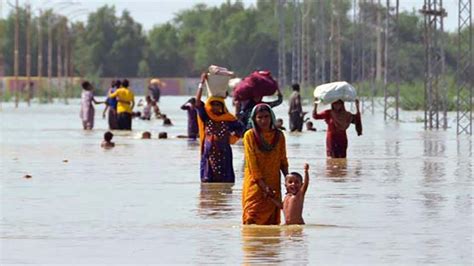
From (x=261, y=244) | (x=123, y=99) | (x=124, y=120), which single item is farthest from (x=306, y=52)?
(x=261, y=244)

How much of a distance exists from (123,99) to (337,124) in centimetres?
1435

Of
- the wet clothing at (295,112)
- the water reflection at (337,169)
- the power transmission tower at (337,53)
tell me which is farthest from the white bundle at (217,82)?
the power transmission tower at (337,53)

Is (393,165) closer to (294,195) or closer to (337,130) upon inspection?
(337,130)

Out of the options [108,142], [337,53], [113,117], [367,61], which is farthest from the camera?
[367,61]

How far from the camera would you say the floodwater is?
12.5 meters

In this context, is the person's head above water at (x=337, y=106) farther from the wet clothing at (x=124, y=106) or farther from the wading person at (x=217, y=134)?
the wet clothing at (x=124, y=106)

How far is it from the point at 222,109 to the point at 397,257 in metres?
7.83

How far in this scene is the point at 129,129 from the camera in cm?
4088

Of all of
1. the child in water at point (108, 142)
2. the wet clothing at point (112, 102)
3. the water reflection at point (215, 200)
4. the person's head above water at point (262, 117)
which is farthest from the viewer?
the wet clothing at point (112, 102)

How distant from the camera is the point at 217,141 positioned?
19.8 m

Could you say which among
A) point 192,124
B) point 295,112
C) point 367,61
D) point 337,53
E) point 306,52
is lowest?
point 192,124

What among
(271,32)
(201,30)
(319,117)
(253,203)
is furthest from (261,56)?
(253,203)

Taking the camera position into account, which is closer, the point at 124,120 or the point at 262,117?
the point at 262,117

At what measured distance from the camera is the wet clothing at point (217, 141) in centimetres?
1972
